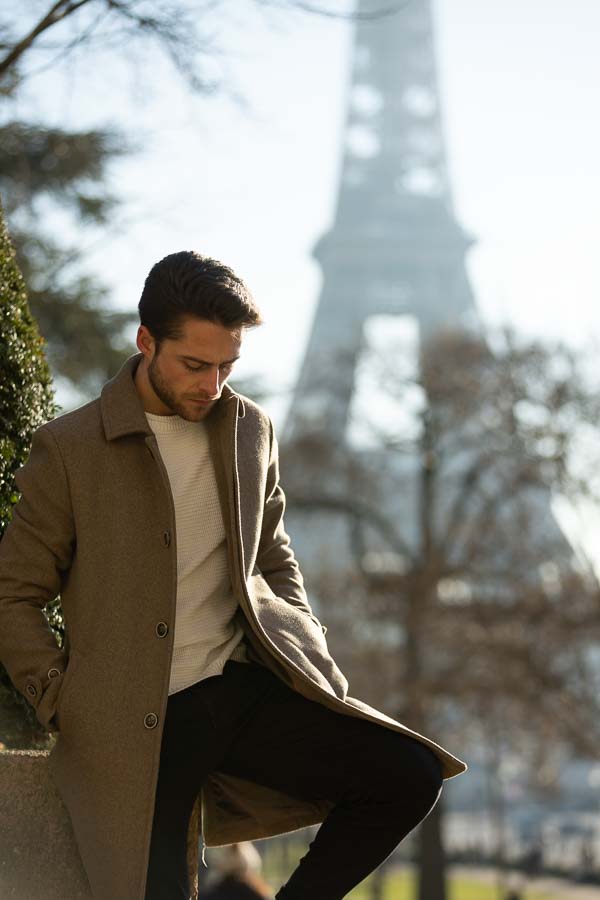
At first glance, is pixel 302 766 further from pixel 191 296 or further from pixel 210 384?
pixel 191 296

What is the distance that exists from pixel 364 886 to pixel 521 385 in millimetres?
17748

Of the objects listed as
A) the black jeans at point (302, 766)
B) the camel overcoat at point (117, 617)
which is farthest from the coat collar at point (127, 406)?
the black jeans at point (302, 766)

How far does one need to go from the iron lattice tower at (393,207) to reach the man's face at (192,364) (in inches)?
1368

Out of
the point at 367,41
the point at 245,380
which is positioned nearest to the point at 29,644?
the point at 245,380

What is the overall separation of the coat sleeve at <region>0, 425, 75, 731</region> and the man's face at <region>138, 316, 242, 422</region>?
30cm

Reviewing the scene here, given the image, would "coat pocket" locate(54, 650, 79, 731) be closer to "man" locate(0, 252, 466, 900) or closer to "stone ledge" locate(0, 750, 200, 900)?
"man" locate(0, 252, 466, 900)

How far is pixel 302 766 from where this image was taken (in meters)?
3.08

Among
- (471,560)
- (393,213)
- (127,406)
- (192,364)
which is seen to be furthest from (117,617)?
(393,213)

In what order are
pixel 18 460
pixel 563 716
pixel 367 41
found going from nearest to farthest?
pixel 18 460
pixel 563 716
pixel 367 41

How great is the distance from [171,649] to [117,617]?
0.16 m

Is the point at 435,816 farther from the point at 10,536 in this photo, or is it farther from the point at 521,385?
the point at 10,536

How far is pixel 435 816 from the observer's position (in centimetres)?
1880

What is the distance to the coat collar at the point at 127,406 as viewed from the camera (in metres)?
3.15

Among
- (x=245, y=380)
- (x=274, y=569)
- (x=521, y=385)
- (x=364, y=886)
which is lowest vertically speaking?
(x=364, y=886)
